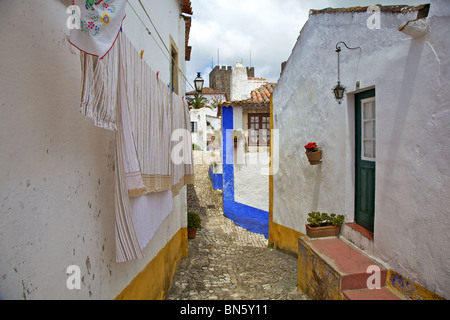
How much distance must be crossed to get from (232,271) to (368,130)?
13.3 ft

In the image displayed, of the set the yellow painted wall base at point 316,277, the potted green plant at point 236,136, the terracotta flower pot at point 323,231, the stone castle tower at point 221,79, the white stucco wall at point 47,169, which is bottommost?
the yellow painted wall base at point 316,277

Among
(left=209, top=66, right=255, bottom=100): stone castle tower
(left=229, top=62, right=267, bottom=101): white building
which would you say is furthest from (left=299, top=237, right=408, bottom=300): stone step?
(left=209, top=66, right=255, bottom=100): stone castle tower

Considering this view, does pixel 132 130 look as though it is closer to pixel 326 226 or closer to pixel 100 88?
pixel 100 88

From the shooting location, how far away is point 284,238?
707cm

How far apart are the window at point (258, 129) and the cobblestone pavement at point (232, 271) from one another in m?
3.65

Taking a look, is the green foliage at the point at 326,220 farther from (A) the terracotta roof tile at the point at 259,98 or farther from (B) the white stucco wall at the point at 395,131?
(A) the terracotta roof tile at the point at 259,98

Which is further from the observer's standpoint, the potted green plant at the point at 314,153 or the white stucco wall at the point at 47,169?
Answer: the potted green plant at the point at 314,153

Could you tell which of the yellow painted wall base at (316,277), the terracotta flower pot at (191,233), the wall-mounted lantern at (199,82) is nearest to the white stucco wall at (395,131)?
the yellow painted wall base at (316,277)

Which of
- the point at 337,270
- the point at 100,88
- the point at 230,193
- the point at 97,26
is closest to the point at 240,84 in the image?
the point at 230,193

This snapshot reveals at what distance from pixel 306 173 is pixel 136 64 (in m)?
4.21

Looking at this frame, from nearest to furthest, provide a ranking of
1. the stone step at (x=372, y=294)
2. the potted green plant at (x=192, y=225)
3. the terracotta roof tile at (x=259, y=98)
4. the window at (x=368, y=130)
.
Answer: the stone step at (x=372, y=294) < the window at (x=368, y=130) < the potted green plant at (x=192, y=225) < the terracotta roof tile at (x=259, y=98)

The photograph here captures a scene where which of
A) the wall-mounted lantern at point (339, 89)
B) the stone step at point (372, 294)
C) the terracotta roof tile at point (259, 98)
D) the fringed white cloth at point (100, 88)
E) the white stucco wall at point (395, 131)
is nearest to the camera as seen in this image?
the fringed white cloth at point (100, 88)

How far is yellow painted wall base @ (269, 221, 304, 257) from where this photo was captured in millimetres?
6391

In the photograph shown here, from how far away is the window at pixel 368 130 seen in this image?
3.97 m
